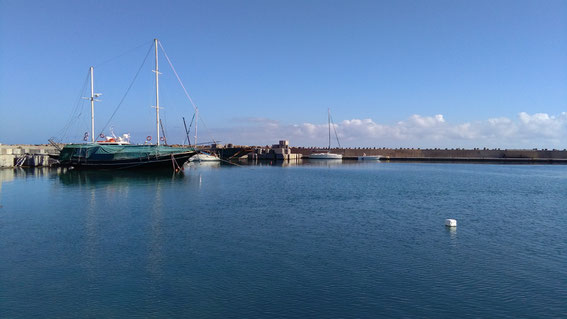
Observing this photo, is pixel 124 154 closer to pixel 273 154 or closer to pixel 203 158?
pixel 203 158

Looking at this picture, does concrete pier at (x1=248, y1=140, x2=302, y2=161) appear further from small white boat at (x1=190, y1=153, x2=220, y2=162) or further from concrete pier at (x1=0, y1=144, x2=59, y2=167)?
concrete pier at (x1=0, y1=144, x2=59, y2=167)

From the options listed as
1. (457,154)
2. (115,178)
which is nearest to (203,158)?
(115,178)

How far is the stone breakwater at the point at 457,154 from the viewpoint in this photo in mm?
134875

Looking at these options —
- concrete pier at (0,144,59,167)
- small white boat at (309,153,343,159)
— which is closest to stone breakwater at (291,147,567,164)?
small white boat at (309,153,343,159)

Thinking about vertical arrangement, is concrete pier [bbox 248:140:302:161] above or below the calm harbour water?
above

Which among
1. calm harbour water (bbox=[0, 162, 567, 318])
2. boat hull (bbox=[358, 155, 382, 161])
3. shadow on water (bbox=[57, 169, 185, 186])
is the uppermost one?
boat hull (bbox=[358, 155, 382, 161])

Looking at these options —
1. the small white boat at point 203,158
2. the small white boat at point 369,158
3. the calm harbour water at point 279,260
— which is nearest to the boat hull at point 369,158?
the small white boat at point 369,158

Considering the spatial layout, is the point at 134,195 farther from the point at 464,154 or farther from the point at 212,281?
the point at 464,154

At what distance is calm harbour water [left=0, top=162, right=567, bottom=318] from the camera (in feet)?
39.3

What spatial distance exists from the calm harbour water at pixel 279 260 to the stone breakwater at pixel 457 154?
12070 centimetres

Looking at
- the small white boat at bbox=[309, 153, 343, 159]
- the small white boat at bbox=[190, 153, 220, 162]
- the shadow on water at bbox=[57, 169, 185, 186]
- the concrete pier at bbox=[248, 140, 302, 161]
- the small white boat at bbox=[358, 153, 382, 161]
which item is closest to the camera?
the shadow on water at bbox=[57, 169, 185, 186]

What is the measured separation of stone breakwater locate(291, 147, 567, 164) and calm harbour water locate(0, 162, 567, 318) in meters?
121

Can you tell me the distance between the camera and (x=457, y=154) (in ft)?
485

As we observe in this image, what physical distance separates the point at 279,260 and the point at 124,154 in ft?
185
